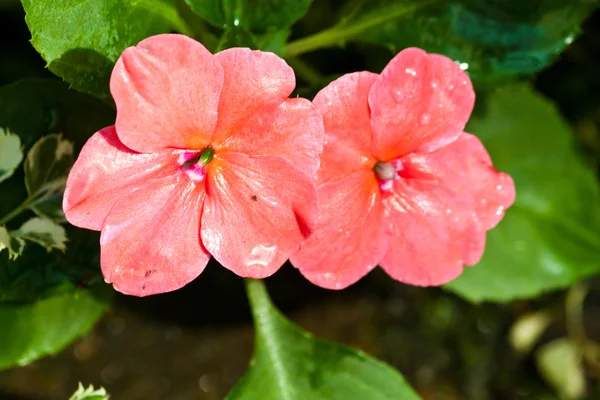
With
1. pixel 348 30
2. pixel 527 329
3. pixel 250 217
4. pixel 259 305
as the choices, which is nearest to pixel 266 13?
pixel 348 30

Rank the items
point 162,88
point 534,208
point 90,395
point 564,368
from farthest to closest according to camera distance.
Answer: point 564,368 < point 534,208 < point 90,395 < point 162,88

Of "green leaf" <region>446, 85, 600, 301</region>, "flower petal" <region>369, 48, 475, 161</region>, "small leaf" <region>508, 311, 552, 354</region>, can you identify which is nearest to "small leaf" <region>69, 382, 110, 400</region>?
"flower petal" <region>369, 48, 475, 161</region>

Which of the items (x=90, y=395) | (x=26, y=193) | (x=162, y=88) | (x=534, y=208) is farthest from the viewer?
(x=534, y=208)

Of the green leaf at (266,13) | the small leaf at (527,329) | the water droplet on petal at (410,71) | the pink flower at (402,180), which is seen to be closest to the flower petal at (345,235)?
the pink flower at (402,180)

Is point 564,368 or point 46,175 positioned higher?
point 46,175

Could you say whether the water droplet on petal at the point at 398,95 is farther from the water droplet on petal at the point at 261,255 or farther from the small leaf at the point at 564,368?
the small leaf at the point at 564,368

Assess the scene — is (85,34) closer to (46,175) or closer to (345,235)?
(46,175)

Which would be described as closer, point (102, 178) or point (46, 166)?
point (102, 178)

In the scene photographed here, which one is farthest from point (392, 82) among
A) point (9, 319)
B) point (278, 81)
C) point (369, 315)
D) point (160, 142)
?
point (369, 315)
